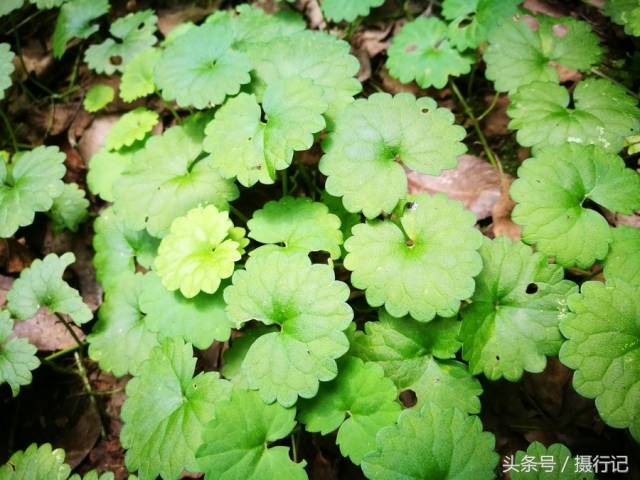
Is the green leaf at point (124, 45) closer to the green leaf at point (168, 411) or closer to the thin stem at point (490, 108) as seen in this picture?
the green leaf at point (168, 411)

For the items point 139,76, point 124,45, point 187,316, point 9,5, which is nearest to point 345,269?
point 187,316

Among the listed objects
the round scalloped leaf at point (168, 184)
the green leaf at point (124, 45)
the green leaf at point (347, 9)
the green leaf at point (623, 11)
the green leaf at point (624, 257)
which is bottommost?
the green leaf at point (624, 257)

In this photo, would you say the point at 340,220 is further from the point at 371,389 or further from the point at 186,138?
the point at 186,138

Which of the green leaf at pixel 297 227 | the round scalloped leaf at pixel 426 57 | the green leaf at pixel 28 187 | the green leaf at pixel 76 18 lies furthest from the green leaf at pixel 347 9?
the green leaf at pixel 28 187

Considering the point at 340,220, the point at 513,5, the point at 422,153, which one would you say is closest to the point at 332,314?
the point at 340,220

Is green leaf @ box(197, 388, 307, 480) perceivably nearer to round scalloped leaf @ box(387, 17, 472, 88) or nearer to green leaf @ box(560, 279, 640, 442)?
green leaf @ box(560, 279, 640, 442)

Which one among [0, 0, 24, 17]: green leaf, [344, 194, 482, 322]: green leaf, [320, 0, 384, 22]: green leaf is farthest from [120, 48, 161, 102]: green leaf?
[344, 194, 482, 322]: green leaf

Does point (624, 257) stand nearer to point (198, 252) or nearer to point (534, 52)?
point (534, 52)
